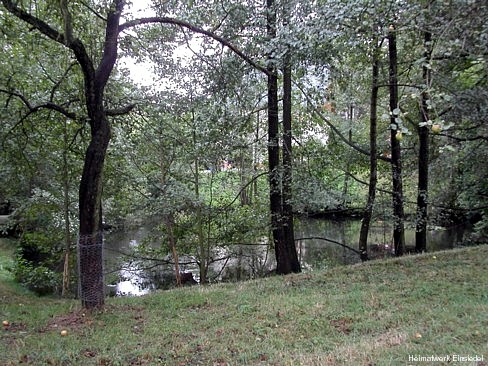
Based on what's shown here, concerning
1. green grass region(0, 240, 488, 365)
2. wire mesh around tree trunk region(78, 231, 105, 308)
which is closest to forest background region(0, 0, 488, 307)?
wire mesh around tree trunk region(78, 231, 105, 308)

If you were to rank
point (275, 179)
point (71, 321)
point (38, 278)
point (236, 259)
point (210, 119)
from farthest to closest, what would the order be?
point (236, 259), point (38, 278), point (275, 179), point (210, 119), point (71, 321)

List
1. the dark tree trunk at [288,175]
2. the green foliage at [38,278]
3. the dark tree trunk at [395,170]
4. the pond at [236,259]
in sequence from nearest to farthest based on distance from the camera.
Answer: the dark tree trunk at [288,175] → the dark tree trunk at [395,170] → the green foliage at [38,278] → the pond at [236,259]

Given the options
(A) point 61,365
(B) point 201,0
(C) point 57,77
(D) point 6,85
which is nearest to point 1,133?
(D) point 6,85

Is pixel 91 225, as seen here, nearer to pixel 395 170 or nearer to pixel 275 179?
pixel 275 179

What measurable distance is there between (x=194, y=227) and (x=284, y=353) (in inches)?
288

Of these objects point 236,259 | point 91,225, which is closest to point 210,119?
point 91,225

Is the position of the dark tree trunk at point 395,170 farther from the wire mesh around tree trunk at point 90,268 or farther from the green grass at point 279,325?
the wire mesh around tree trunk at point 90,268

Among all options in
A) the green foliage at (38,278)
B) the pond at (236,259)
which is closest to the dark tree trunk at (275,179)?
the pond at (236,259)

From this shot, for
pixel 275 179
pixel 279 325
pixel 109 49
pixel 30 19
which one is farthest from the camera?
pixel 275 179

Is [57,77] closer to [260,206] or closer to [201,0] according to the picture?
[201,0]

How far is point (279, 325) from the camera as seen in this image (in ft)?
14.1

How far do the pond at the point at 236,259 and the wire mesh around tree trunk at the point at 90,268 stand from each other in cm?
536

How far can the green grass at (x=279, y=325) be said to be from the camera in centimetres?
344

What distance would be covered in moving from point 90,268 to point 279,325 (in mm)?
2771
